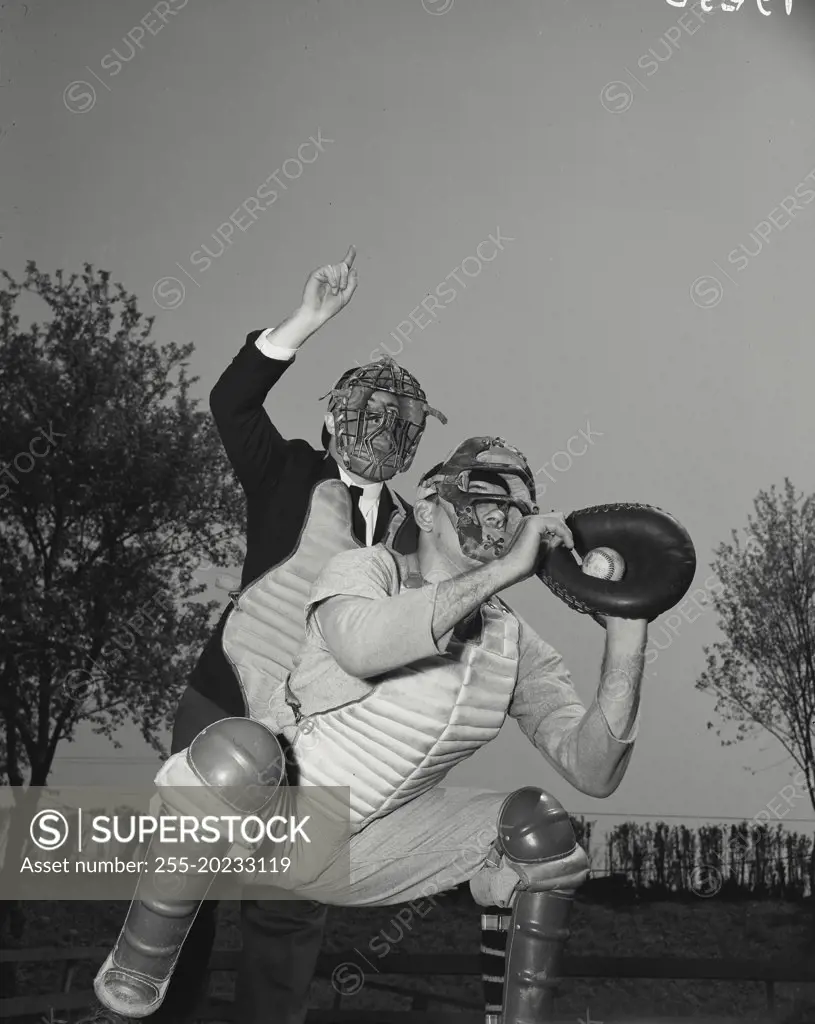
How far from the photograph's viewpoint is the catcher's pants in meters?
2.17

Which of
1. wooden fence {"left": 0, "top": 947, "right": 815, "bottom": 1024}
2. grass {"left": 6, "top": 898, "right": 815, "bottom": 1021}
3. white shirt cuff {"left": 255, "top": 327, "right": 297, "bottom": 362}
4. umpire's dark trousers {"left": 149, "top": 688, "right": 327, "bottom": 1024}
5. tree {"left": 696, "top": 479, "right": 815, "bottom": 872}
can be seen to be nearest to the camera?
Answer: umpire's dark trousers {"left": 149, "top": 688, "right": 327, "bottom": 1024}

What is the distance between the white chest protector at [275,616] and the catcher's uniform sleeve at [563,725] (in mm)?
398

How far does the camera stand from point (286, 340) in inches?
96.0

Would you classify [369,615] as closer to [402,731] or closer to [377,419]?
[402,731]

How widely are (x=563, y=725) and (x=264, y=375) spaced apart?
95 cm

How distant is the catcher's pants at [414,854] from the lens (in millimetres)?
2170

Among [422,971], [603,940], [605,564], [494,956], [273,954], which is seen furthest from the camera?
[603,940]

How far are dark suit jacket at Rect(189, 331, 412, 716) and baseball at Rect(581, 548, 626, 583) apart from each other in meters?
0.48

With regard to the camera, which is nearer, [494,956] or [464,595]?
[464,595]

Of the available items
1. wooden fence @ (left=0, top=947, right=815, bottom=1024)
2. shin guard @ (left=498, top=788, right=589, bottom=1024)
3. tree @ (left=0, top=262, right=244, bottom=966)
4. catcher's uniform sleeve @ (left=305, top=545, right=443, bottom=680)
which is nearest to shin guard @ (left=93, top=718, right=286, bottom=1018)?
catcher's uniform sleeve @ (left=305, top=545, right=443, bottom=680)

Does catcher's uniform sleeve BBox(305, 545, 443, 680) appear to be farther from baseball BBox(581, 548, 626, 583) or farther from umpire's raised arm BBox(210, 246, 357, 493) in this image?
umpire's raised arm BBox(210, 246, 357, 493)

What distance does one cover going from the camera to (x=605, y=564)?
6.61 ft

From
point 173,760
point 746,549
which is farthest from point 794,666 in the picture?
point 173,760

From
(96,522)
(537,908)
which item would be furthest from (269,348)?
(96,522)
